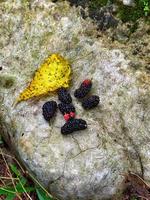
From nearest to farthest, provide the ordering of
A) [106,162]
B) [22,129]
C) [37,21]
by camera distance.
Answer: [106,162]
[22,129]
[37,21]

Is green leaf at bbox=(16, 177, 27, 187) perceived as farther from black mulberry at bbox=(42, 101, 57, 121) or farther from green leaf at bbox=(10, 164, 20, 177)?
black mulberry at bbox=(42, 101, 57, 121)

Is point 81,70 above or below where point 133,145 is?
above

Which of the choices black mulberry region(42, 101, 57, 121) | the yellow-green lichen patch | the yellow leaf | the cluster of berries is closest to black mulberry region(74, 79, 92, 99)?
the cluster of berries

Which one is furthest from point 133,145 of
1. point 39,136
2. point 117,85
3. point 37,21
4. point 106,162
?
point 37,21

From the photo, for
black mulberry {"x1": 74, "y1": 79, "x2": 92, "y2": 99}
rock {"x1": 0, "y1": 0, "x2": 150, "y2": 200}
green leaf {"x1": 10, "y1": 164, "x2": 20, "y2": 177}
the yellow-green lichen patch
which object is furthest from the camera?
the yellow-green lichen patch

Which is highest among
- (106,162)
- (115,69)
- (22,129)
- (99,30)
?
(99,30)

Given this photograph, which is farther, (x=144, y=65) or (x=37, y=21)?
(x=37, y=21)

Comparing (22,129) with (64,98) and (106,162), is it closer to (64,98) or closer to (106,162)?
(64,98)

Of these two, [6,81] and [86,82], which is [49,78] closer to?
[86,82]
